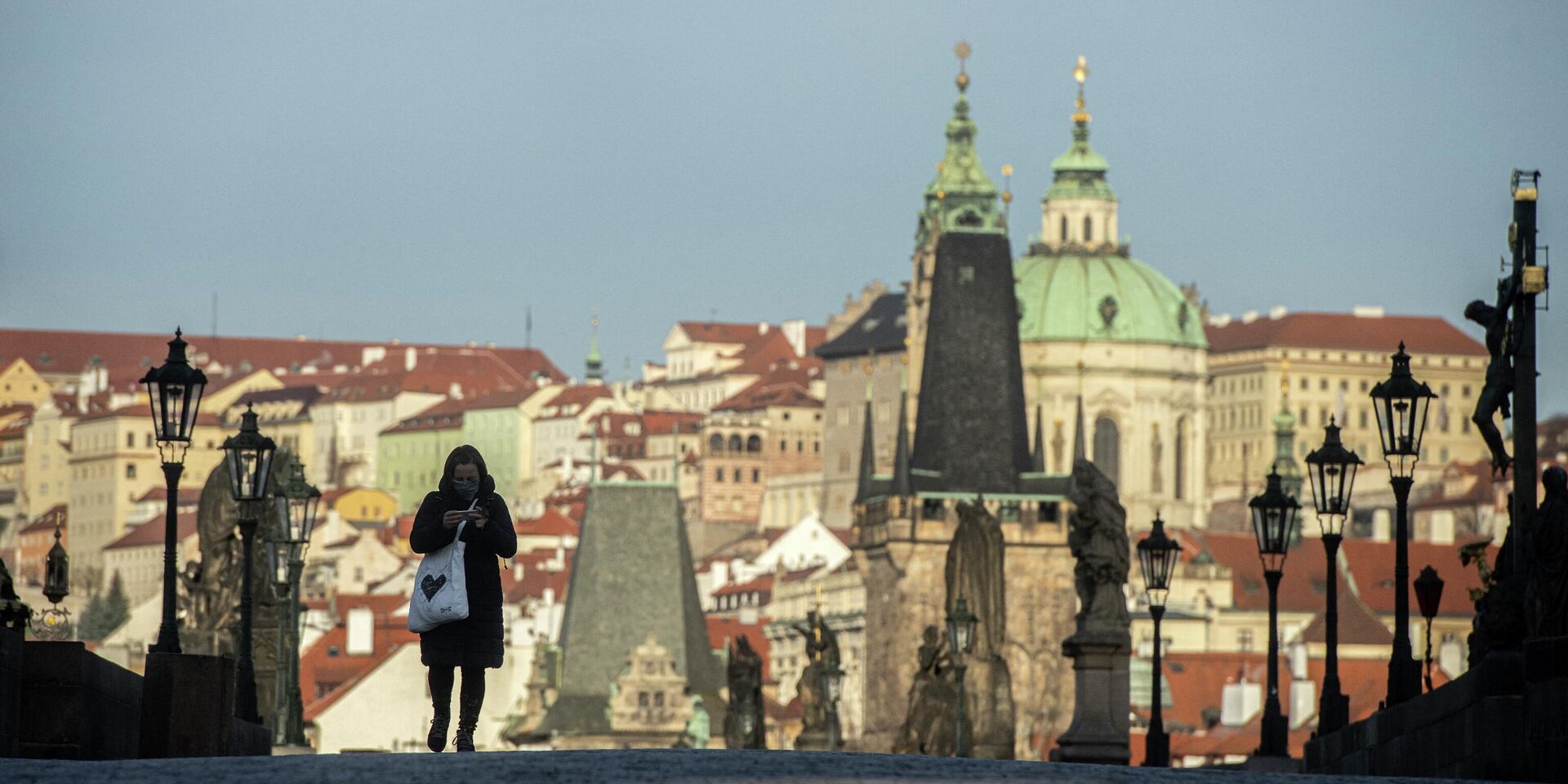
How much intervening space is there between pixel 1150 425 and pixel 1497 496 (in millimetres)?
13752

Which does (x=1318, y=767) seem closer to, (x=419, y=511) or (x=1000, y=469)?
A: (x=419, y=511)

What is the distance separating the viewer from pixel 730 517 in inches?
7692

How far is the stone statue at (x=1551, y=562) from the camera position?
15.9m

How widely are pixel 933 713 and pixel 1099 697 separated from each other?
45.7ft

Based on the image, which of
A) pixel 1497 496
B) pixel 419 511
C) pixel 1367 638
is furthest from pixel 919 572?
pixel 419 511

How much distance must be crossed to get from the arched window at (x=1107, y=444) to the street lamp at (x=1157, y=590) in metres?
120

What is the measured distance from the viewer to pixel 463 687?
15883 mm

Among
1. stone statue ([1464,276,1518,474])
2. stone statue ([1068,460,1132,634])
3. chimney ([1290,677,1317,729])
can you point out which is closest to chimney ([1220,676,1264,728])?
chimney ([1290,677,1317,729])

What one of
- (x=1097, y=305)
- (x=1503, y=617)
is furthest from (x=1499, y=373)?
Answer: (x=1097, y=305)

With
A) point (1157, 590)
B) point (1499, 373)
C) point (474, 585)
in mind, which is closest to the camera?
point (474, 585)

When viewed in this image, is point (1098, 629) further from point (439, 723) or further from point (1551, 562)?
point (439, 723)

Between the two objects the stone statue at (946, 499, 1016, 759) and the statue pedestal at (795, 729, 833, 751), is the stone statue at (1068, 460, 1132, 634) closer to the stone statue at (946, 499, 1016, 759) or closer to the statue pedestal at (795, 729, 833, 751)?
the stone statue at (946, 499, 1016, 759)

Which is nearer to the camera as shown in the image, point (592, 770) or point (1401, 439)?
point (592, 770)

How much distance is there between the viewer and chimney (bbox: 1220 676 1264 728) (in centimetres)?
10562
